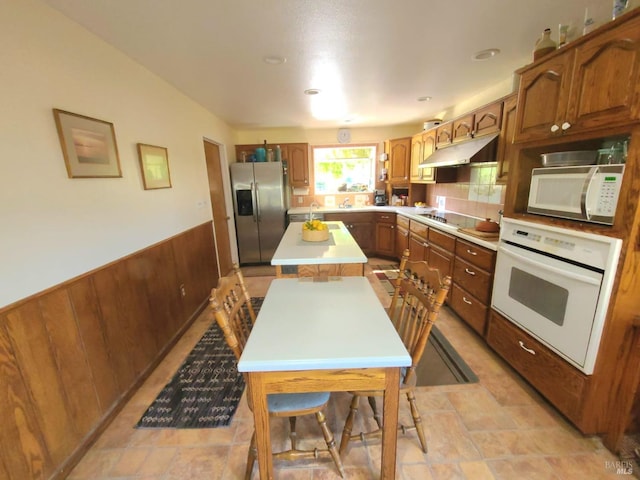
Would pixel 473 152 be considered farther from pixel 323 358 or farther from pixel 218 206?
pixel 218 206

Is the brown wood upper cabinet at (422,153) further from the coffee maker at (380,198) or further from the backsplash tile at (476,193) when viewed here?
the coffee maker at (380,198)

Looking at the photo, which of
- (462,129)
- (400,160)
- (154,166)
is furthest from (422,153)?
(154,166)

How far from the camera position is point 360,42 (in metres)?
1.85

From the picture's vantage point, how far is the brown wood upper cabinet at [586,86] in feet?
3.87

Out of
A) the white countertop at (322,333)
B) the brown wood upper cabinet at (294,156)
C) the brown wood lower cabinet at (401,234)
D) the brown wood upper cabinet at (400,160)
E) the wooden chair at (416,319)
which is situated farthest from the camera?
the brown wood upper cabinet at (294,156)

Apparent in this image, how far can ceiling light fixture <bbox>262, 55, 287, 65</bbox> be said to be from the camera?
2.04 metres

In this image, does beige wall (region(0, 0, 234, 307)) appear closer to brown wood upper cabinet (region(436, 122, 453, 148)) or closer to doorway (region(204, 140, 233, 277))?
doorway (region(204, 140, 233, 277))

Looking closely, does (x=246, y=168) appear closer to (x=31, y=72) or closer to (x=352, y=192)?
(x=352, y=192)

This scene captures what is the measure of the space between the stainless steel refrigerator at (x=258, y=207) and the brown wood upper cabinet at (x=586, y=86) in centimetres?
337

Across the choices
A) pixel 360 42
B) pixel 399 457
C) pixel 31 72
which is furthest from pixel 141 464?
pixel 360 42

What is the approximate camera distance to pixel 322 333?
1.09m

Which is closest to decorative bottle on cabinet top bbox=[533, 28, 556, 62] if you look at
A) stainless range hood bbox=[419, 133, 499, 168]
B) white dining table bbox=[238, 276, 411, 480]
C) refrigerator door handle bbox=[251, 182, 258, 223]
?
stainless range hood bbox=[419, 133, 499, 168]

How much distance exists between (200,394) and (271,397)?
101 cm

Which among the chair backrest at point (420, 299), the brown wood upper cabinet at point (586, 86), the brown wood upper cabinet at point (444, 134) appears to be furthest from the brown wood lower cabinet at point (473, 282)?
the brown wood upper cabinet at point (444, 134)
